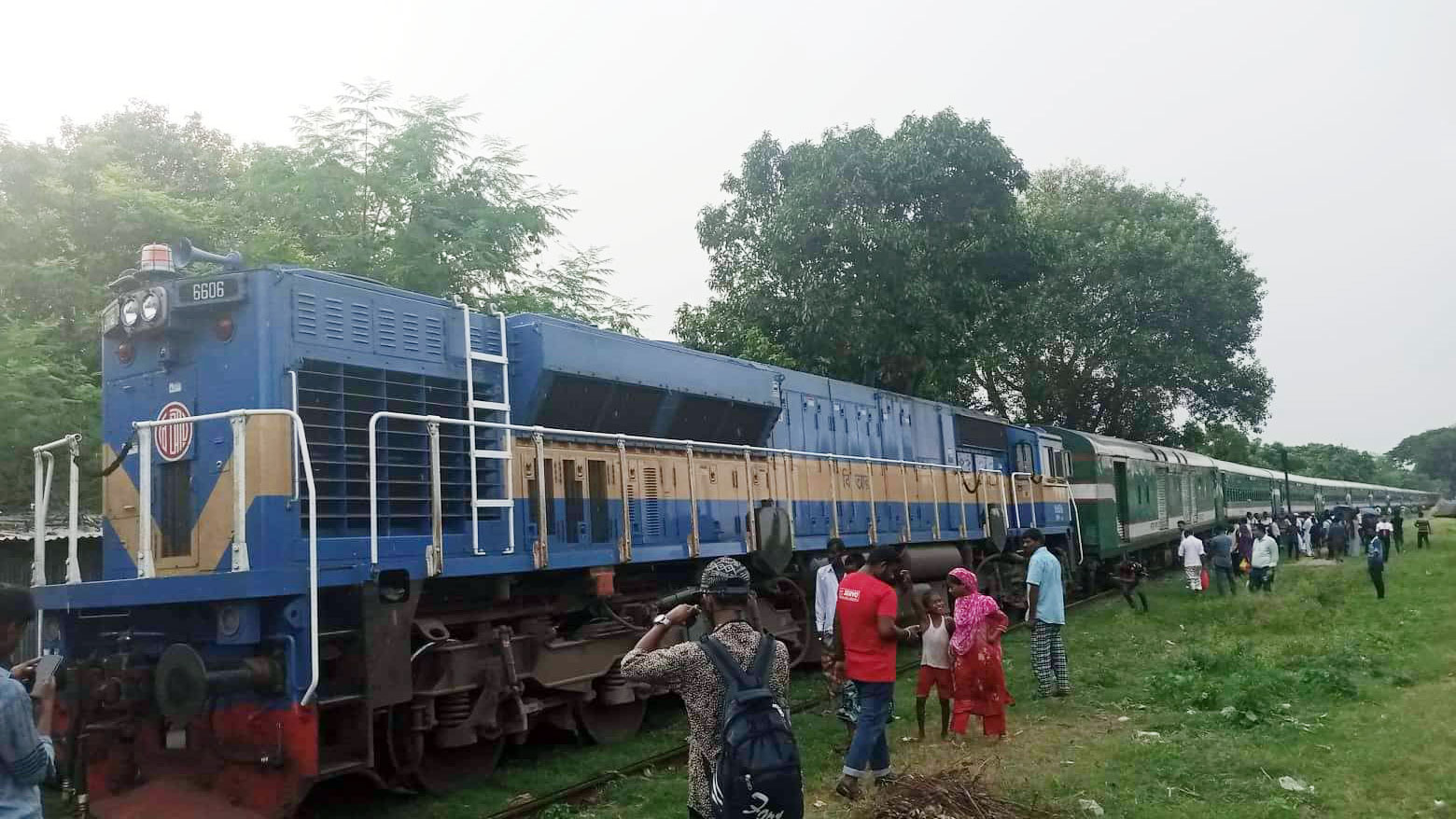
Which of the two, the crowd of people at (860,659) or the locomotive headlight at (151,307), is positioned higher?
the locomotive headlight at (151,307)

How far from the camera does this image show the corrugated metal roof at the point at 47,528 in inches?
434

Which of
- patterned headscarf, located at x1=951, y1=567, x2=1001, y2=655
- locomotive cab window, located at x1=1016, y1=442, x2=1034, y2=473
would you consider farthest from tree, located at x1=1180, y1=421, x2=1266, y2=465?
patterned headscarf, located at x1=951, y1=567, x2=1001, y2=655

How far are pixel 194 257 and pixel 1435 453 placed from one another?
128 m

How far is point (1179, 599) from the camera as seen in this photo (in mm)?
20078

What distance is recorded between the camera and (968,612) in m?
8.70

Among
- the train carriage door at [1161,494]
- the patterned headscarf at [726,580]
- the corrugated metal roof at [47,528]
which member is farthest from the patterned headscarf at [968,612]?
the train carriage door at [1161,494]

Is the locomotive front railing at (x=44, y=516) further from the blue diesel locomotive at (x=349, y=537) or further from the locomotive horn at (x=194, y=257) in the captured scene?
the locomotive horn at (x=194, y=257)

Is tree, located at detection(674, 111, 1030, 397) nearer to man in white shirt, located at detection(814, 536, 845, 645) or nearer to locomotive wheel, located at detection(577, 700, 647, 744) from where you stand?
man in white shirt, located at detection(814, 536, 845, 645)

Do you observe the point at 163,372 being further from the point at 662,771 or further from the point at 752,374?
the point at 752,374

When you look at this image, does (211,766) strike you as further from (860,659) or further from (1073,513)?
(1073,513)

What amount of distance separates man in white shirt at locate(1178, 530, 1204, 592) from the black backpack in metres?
19.3

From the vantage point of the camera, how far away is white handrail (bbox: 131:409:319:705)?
20.3 feet

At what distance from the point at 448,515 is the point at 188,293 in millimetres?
2246

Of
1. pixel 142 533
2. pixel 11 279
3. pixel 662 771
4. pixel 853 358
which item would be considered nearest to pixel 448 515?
pixel 142 533
